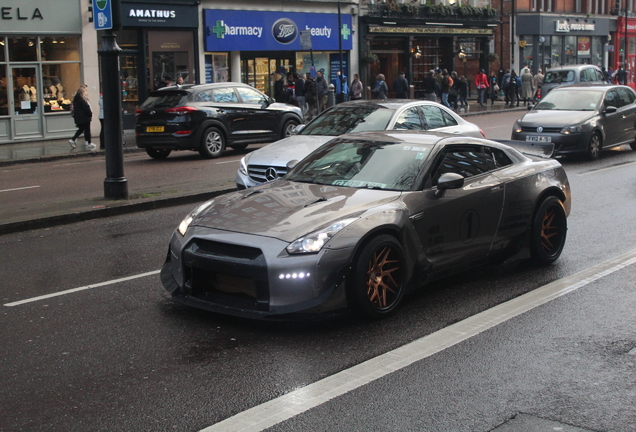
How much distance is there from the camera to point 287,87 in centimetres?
3138

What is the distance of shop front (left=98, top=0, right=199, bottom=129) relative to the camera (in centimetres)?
2862

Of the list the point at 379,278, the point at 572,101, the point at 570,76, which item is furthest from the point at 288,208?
the point at 570,76

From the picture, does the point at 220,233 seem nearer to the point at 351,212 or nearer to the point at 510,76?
the point at 351,212

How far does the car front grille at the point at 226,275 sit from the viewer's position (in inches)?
231

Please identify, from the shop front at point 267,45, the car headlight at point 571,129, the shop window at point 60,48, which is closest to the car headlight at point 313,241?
the car headlight at point 571,129

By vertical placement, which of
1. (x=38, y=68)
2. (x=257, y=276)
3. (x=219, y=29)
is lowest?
(x=257, y=276)

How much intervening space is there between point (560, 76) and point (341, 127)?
24383 mm

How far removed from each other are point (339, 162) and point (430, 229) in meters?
1.20

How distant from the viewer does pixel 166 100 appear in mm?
19203

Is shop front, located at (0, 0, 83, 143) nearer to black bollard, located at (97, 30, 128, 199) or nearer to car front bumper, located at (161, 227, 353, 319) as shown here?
black bollard, located at (97, 30, 128, 199)

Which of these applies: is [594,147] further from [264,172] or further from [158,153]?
[158,153]

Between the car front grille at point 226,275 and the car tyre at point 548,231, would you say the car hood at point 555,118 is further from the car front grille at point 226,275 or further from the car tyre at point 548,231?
the car front grille at point 226,275

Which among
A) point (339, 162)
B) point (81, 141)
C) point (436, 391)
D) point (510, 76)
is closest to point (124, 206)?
point (339, 162)

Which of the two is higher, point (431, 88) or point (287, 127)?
point (431, 88)
